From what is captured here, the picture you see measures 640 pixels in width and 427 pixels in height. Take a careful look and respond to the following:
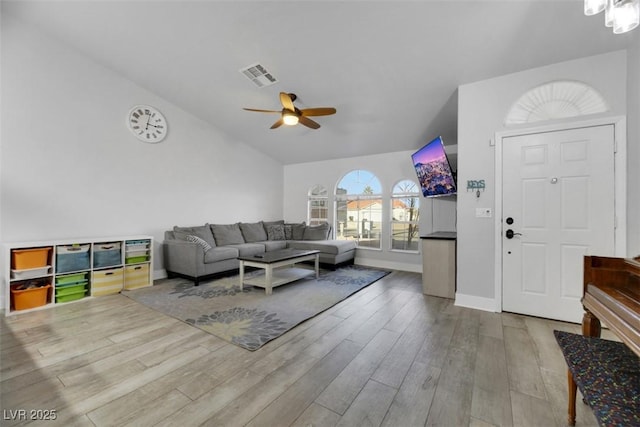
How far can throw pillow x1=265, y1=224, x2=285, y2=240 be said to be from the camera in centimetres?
601

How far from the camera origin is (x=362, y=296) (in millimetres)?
3564

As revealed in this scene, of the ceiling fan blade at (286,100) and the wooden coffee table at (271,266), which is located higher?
the ceiling fan blade at (286,100)

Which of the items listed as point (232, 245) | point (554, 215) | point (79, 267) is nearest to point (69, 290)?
point (79, 267)

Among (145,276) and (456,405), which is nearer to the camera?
(456,405)

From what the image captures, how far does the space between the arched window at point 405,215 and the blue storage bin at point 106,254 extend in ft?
15.6

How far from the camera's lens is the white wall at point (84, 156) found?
3.16 meters

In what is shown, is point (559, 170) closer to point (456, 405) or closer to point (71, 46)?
point (456, 405)

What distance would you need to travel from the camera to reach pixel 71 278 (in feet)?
10.7

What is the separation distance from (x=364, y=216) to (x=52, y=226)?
206 inches

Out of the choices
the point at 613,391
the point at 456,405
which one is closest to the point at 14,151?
the point at 456,405

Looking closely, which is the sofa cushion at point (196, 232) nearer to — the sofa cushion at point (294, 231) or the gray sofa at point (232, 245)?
the gray sofa at point (232, 245)

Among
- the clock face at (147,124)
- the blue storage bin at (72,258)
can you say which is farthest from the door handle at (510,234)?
the clock face at (147,124)

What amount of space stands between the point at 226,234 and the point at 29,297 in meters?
2.68

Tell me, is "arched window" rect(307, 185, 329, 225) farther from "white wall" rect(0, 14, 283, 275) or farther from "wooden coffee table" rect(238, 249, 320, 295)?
"white wall" rect(0, 14, 283, 275)
